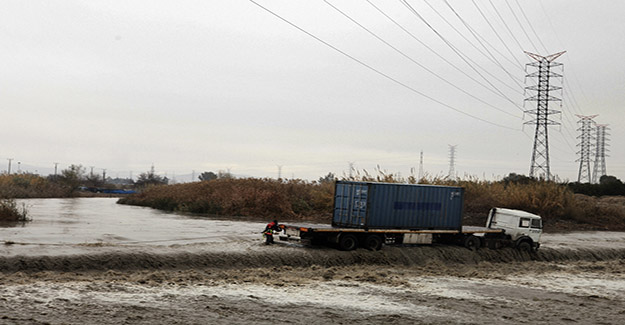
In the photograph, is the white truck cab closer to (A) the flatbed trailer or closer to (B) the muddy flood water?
(B) the muddy flood water

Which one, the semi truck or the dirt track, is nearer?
the dirt track

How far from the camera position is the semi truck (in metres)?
25.3

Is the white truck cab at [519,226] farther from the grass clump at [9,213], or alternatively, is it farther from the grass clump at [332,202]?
the grass clump at [9,213]

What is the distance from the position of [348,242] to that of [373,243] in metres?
1.31

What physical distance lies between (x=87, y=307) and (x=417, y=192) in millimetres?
16667

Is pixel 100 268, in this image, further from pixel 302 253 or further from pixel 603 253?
pixel 603 253

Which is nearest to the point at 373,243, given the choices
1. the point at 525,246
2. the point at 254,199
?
the point at 525,246

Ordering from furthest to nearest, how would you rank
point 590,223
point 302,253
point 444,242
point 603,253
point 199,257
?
point 590,223 < point 603,253 < point 444,242 < point 302,253 < point 199,257

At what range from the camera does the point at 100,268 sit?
19969 millimetres

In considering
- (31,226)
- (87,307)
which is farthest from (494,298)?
(31,226)

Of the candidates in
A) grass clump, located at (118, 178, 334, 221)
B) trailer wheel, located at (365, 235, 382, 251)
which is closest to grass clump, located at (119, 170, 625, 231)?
grass clump, located at (118, 178, 334, 221)

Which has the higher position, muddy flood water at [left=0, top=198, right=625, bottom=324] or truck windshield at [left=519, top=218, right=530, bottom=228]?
truck windshield at [left=519, top=218, right=530, bottom=228]

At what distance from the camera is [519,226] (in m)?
30.2

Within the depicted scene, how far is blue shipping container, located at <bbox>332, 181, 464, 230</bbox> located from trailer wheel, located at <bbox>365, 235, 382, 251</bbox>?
20.8 inches
